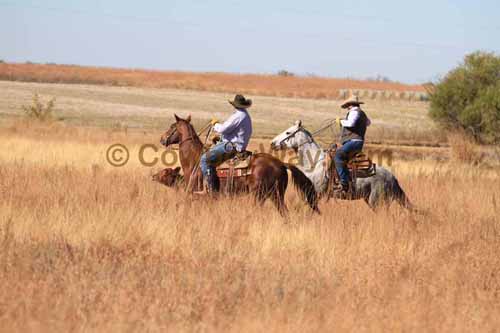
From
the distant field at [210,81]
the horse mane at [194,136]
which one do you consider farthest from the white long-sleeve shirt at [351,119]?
the distant field at [210,81]

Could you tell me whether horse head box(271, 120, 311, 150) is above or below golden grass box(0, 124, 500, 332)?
above

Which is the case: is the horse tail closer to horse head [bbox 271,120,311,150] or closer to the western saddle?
the western saddle

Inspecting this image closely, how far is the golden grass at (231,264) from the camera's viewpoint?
25.7ft

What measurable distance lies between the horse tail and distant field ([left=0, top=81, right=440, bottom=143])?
18.4m

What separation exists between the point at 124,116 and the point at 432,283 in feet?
113

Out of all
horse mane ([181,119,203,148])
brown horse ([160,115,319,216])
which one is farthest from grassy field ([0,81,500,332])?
horse mane ([181,119,203,148])

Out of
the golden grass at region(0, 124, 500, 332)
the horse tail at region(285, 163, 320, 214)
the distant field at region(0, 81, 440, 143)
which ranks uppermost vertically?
the horse tail at region(285, 163, 320, 214)

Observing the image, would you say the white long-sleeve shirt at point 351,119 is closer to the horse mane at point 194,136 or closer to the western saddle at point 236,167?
the western saddle at point 236,167

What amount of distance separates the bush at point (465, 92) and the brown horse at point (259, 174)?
21.4m

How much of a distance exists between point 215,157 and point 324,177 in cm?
201

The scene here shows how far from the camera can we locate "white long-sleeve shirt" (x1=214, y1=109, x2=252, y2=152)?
13.7 meters

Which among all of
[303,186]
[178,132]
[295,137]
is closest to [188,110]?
[295,137]

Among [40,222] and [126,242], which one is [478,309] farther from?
[40,222]

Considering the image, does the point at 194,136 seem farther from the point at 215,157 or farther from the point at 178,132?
the point at 215,157
